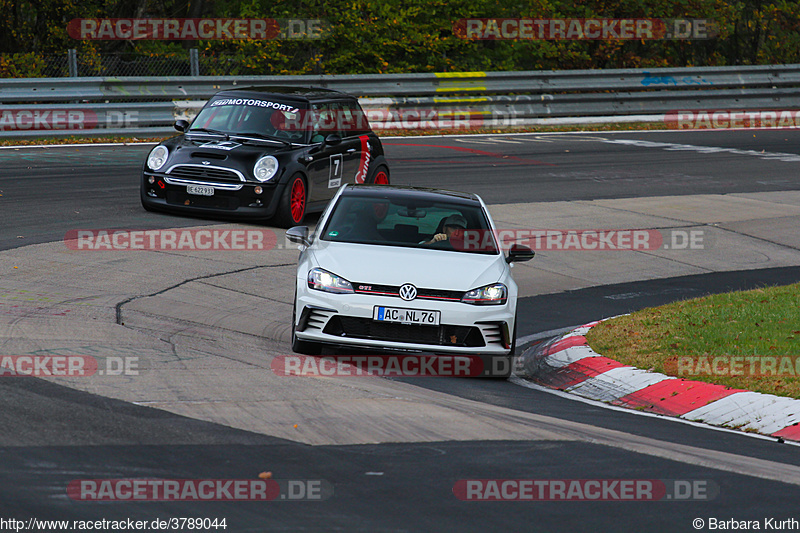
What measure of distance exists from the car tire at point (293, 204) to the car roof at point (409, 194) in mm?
3632

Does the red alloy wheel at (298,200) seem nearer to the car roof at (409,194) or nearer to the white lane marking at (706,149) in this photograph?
the car roof at (409,194)

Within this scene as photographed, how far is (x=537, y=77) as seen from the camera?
1016 inches

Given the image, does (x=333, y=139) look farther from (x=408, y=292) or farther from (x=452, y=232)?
(x=408, y=292)

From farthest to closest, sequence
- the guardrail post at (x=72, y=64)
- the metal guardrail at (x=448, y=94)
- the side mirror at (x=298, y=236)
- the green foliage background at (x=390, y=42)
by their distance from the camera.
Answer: the green foliage background at (x=390, y=42) → the guardrail post at (x=72, y=64) → the metal guardrail at (x=448, y=94) → the side mirror at (x=298, y=236)

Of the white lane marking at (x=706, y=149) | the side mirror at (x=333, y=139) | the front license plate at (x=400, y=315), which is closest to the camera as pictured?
the front license plate at (x=400, y=315)

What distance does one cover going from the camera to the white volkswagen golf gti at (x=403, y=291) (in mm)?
8070

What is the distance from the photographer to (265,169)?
43.2ft

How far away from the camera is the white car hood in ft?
26.9

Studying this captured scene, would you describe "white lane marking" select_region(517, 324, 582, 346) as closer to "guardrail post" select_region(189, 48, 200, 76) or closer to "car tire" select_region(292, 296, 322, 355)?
"car tire" select_region(292, 296, 322, 355)

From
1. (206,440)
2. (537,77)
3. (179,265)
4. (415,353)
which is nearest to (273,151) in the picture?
(179,265)

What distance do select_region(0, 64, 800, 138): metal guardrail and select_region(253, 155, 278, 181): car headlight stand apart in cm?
857

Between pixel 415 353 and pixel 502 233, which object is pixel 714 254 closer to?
pixel 502 233

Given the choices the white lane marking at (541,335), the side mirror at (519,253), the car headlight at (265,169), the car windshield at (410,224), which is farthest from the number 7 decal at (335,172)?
the side mirror at (519,253)

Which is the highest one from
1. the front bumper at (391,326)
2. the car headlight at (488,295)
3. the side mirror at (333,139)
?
the side mirror at (333,139)
